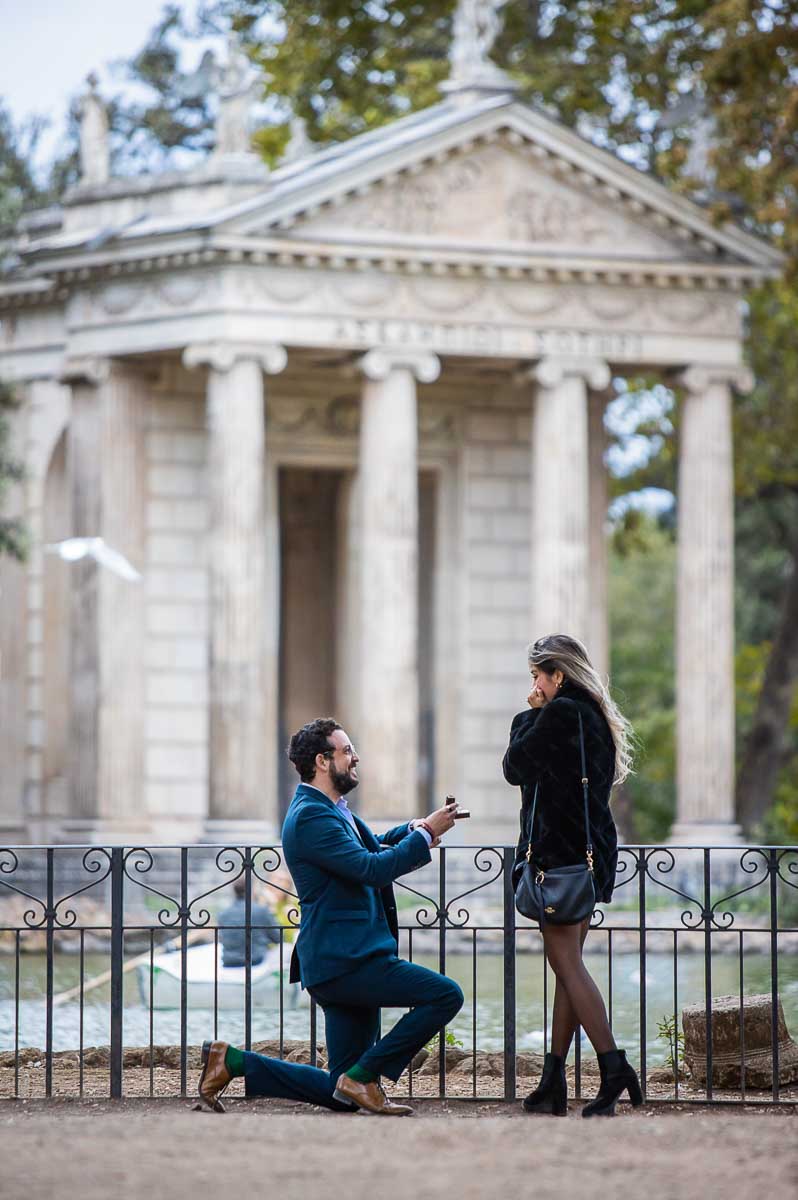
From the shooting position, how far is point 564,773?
992 cm

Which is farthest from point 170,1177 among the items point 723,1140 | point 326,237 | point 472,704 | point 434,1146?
point 472,704

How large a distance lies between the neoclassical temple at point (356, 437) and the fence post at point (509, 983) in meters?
18.1

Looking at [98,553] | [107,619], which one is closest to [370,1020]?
[98,553]

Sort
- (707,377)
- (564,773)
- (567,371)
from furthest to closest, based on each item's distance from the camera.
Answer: (707,377) < (567,371) < (564,773)

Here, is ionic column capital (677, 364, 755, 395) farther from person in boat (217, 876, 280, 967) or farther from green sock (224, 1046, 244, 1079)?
green sock (224, 1046, 244, 1079)

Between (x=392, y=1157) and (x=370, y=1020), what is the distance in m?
1.98

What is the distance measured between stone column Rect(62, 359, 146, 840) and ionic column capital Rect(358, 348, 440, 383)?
10.7 ft

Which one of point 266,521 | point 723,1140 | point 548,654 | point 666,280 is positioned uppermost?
point 666,280

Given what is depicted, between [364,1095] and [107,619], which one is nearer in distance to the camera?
[364,1095]

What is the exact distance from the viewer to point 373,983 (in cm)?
984

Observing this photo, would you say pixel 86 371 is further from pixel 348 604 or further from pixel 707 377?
pixel 707 377

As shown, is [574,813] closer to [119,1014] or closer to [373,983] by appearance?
[373,983]

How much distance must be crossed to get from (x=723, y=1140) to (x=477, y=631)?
2482cm

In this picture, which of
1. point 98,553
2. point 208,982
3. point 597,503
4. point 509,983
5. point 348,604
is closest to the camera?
point 509,983
